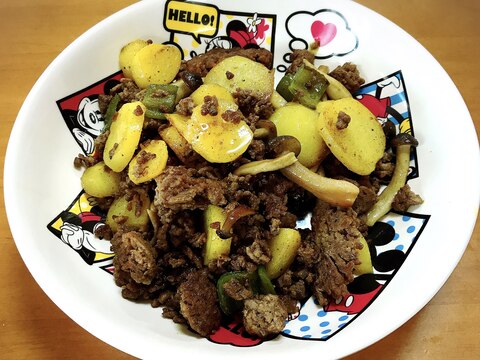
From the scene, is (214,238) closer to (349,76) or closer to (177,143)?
(177,143)

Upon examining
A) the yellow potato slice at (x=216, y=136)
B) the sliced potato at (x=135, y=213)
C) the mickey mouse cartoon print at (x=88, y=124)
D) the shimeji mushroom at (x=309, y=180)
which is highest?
the yellow potato slice at (x=216, y=136)

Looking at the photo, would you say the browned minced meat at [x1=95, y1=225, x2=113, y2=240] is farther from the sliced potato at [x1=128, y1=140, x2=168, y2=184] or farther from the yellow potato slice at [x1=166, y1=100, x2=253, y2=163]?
the yellow potato slice at [x1=166, y1=100, x2=253, y2=163]

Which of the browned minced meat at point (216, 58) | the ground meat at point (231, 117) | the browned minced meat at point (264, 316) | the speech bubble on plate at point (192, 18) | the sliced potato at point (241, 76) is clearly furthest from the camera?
the speech bubble on plate at point (192, 18)

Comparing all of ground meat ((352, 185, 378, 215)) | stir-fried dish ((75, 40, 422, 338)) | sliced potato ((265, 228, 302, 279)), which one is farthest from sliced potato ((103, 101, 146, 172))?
ground meat ((352, 185, 378, 215))

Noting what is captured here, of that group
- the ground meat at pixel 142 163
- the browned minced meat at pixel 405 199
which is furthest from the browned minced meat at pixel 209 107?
the browned minced meat at pixel 405 199

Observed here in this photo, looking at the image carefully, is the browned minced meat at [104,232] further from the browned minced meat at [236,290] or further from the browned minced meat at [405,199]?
the browned minced meat at [405,199]

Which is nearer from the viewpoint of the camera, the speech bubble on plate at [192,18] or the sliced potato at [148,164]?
the sliced potato at [148,164]

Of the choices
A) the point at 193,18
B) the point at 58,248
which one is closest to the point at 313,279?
the point at 58,248
